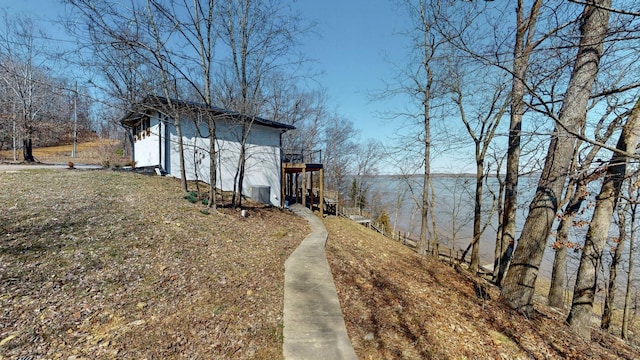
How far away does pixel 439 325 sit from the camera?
3.54 meters

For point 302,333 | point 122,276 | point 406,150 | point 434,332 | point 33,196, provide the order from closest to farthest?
point 302,333, point 434,332, point 122,276, point 33,196, point 406,150

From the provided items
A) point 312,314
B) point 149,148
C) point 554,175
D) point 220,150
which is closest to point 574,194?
point 554,175

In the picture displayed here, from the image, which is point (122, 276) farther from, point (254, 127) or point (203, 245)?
point (254, 127)

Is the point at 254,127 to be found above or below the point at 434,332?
above

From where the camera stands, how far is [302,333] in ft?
10.0

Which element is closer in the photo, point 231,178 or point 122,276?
point 122,276

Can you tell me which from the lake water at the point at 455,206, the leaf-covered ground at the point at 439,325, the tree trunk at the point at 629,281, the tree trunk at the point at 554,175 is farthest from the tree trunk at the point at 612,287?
the tree trunk at the point at 554,175

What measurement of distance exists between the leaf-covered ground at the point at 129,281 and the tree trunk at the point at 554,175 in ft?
13.2

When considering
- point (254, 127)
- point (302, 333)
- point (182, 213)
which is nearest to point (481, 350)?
point (302, 333)

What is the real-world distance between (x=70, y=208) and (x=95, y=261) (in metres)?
2.76

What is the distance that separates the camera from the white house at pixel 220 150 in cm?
1061

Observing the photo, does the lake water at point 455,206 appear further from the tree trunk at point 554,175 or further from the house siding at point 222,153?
the house siding at point 222,153

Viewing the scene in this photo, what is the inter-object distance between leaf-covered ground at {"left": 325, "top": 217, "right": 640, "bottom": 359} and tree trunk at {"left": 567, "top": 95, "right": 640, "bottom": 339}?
328mm

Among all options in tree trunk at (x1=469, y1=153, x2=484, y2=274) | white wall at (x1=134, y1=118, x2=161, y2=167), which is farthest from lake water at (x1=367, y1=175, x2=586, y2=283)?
white wall at (x1=134, y1=118, x2=161, y2=167)
